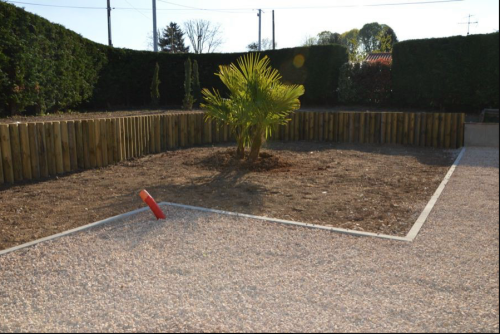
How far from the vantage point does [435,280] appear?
3.45m

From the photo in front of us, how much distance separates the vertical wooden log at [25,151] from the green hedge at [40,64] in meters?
4.53

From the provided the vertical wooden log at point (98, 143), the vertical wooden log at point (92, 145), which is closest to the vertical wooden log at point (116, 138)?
the vertical wooden log at point (98, 143)

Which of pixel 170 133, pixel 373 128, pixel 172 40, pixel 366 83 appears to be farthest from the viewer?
pixel 172 40

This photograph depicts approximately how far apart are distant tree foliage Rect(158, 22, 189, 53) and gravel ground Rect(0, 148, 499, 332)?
55658mm

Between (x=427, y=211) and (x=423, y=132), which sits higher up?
(x=423, y=132)

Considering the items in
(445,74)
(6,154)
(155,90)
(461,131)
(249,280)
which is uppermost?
(445,74)

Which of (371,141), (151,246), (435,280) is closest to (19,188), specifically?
(151,246)

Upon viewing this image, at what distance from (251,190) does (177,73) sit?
46.2 feet

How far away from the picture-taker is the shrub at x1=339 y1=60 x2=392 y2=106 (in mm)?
16828

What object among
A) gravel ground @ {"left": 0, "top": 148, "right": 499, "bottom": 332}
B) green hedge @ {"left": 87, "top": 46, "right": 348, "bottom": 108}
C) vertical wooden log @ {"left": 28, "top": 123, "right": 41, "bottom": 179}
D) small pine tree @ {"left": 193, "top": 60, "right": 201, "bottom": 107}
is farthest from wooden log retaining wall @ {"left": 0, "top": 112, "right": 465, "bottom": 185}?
green hedge @ {"left": 87, "top": 46, "right": 348, "bottom": 108}

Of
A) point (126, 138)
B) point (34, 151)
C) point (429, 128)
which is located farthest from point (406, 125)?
point (34, 151)

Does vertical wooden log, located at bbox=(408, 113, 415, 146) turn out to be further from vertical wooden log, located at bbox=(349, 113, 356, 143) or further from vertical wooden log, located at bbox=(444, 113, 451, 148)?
vertical wooden log, located at bbox=(349, 113, 356, 143)

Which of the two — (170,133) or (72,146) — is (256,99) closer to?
(72,146)

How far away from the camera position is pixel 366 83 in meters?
17.2
